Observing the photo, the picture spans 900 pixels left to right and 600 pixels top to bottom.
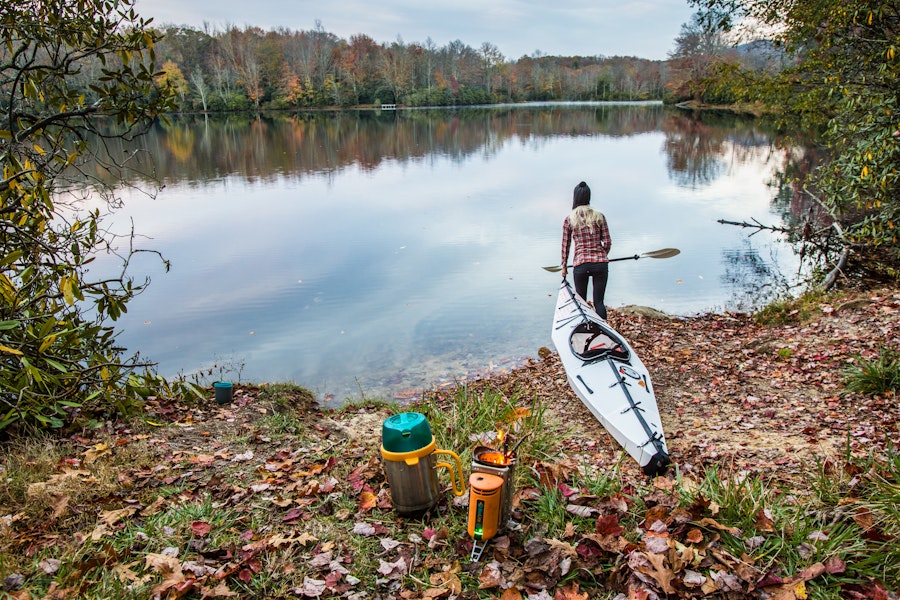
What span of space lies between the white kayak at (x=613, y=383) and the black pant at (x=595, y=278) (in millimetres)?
162

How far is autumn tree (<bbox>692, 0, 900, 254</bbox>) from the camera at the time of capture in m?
8.27

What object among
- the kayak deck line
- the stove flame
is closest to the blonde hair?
the kayak deck line

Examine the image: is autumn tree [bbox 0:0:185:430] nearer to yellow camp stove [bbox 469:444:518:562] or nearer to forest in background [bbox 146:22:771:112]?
yellow camp stove [bbox 469:444:518:562]

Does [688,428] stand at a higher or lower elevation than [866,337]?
lower

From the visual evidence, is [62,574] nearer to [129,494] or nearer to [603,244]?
[129,494]

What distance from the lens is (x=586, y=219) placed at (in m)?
7.95

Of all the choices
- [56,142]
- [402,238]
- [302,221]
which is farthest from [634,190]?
[56,142]

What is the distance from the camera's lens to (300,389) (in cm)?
829

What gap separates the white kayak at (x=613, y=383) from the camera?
532 centimetres

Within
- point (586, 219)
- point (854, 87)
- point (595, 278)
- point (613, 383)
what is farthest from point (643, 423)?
point (854, 87)

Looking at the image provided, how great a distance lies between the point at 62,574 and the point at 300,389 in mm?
5184

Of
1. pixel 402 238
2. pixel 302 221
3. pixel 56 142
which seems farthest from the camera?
pixel 302 221

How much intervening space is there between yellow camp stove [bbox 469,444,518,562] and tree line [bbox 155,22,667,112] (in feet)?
229

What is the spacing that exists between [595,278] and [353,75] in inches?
3614
